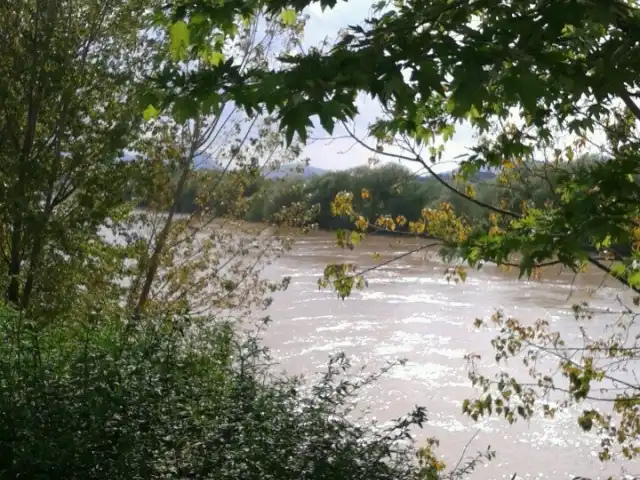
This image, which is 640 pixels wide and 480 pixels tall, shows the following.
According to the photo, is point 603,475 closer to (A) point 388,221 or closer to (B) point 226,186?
(A) point 388,221

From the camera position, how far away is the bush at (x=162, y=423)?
284 centimetres

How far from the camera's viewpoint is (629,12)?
243 cm

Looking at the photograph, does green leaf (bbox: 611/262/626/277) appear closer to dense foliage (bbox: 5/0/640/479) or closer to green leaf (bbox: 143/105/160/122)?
dense foliage (bbox: 5/0/640/479)

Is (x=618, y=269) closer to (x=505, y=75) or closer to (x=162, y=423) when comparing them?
(x=505, y=75)

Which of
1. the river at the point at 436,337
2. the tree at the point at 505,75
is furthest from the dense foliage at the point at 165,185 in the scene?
the river at the point at 436,337

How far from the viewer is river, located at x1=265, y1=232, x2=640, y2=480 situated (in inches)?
377

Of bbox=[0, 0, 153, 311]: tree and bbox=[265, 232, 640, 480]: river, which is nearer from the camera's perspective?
bbox=[0, 0, 153, 311]: tree

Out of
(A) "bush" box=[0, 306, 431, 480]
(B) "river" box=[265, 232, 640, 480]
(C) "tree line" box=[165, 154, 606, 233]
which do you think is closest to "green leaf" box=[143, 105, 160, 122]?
(A) "bush" box=[0, 306, 431, 480]

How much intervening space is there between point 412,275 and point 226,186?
14.1 metres

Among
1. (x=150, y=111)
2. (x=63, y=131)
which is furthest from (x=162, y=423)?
(x=63, y=131)

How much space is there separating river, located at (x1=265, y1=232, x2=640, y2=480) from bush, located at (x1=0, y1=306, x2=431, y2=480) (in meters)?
2.10

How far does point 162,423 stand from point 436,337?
12.3m

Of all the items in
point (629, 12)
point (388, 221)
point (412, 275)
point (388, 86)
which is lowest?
point (412, 275)

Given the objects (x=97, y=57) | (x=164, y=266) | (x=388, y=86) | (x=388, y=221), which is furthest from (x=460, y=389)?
(x=388, y=86)
